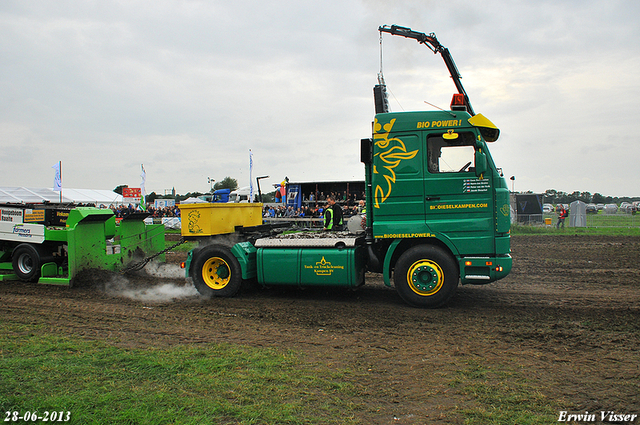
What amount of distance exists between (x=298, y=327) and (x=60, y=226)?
19.9ft

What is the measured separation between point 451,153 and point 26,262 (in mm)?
8972

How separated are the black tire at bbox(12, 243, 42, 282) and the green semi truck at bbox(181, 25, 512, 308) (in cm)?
551

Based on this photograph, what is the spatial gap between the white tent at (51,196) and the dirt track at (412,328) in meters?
26.8

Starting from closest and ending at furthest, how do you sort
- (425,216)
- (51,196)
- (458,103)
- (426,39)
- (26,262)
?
(425,216) < (458,103) < (26,262) < (426,39) < (51,196)

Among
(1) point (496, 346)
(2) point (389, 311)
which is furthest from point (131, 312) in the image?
(1) point (496, 346)

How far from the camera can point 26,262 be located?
9008mm

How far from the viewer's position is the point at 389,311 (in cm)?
662

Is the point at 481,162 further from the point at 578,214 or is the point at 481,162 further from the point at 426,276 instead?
the point at 578,214

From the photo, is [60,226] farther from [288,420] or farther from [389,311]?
[288,420]

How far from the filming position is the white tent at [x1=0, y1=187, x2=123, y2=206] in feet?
105

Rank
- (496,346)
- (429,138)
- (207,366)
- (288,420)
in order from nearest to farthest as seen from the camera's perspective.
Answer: (288,420), (207,366), (496,346), (429,138)

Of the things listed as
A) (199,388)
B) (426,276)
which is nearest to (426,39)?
(426,276)

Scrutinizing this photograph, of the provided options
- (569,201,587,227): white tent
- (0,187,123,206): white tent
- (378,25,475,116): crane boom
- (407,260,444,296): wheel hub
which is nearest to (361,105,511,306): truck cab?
(407,260,444,296): wheel hub

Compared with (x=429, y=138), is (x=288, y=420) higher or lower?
lower
